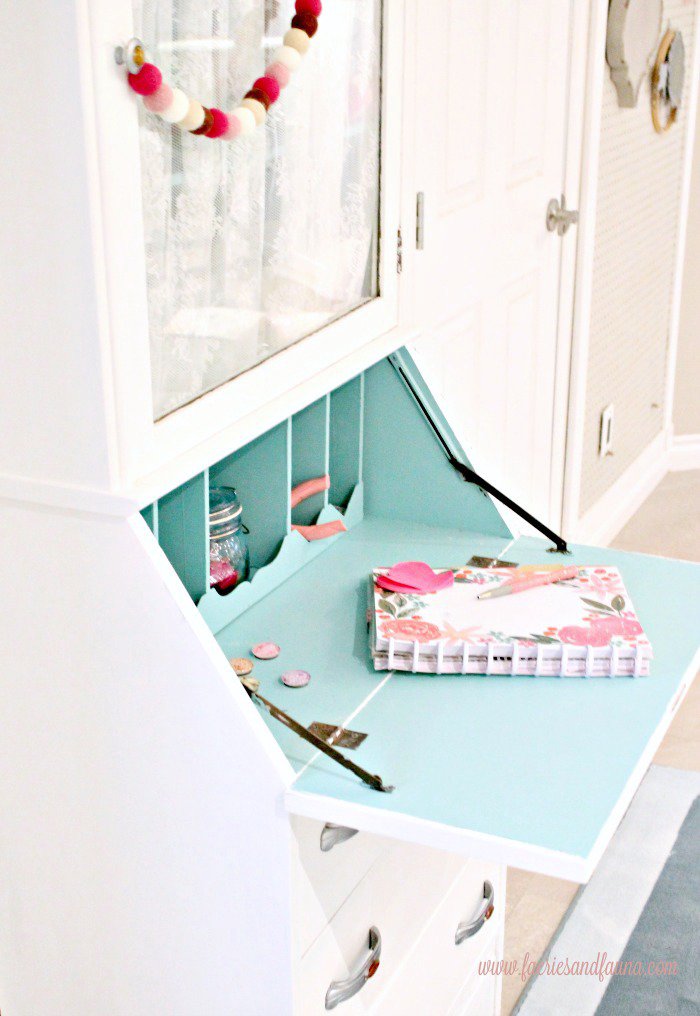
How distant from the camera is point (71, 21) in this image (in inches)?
35.9

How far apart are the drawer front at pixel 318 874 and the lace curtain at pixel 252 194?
440 mm

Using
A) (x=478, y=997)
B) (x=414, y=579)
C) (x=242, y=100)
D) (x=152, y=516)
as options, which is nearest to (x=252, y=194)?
(x=242, y=100)

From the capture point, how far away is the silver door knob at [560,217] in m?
2.45

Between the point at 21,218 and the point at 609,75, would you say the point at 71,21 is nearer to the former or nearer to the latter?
the point at 21,218

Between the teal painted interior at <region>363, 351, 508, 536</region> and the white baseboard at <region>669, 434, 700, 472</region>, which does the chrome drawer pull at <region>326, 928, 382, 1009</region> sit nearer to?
the teal painted interior at <region>363, 351, 508, 536</region>

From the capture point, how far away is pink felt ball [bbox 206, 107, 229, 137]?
1.09 metres

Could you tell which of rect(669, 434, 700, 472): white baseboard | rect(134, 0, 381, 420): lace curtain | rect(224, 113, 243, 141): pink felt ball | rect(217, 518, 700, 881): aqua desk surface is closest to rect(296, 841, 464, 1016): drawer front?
rect(217, 518, 700, 881): aqua desk surface

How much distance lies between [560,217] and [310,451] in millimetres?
1200

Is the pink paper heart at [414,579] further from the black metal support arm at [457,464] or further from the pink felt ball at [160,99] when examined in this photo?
the pink felt ball at [160,99]

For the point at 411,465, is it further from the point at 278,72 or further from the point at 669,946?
the point at 669,946

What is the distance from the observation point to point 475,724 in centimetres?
116

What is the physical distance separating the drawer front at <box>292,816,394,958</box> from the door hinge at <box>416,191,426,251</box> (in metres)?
0.96

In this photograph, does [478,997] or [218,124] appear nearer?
[218,124]

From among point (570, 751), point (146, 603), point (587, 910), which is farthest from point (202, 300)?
point (587, 910)
